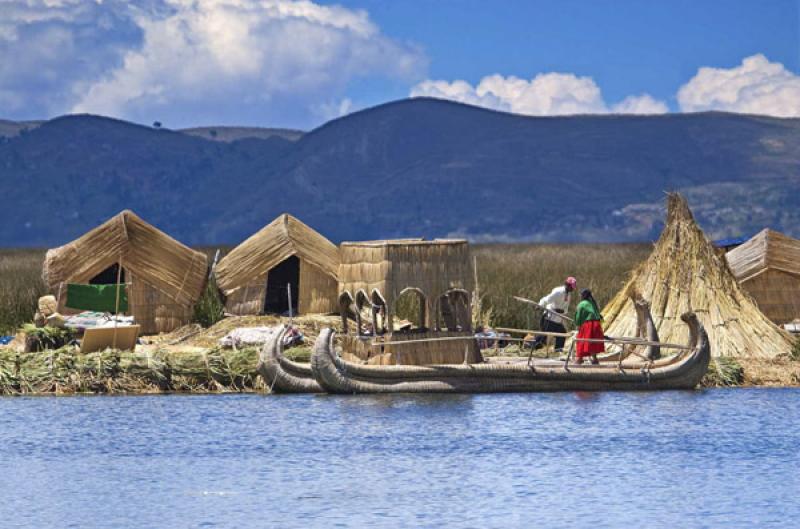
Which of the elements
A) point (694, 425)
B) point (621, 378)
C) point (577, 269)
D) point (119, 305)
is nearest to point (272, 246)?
point (119, 305)

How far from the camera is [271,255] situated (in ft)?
92.6

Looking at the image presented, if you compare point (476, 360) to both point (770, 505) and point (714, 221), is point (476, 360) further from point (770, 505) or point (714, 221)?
point (714, 221)

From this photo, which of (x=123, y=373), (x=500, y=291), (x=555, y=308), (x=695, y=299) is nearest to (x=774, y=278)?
(x=695, y=299)

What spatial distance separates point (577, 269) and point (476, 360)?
53.5ft

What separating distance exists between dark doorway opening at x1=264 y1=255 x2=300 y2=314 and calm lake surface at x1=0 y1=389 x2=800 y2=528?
7437 millimetres

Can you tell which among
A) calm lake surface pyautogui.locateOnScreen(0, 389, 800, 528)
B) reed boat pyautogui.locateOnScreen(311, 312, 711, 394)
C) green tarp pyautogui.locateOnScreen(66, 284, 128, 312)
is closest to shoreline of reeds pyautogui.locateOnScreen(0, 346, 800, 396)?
calm lake surface pyautogui.locateOnScreen(0, 389, 800, 528)

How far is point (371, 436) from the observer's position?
19922 millimetres

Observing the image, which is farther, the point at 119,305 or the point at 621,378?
the point at 119,305

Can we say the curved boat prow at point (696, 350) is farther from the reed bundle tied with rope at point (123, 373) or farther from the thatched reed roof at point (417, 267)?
the reed bundle tied with rope at point (123, 373)

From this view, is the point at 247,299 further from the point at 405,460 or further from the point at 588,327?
the point at 405,460

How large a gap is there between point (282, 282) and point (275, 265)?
2457mm

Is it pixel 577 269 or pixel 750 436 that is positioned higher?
pixel 577 269

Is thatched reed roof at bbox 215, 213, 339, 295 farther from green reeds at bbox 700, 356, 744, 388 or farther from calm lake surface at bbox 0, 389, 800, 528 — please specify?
green reeds at bbox 700, 356, 744, 388

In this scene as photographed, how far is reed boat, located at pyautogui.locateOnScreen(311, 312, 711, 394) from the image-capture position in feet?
71.7
